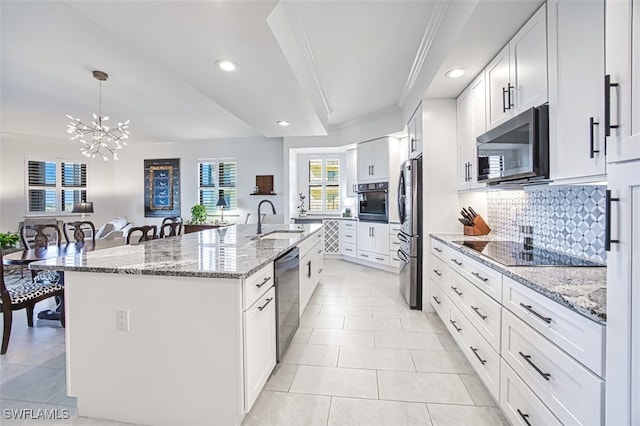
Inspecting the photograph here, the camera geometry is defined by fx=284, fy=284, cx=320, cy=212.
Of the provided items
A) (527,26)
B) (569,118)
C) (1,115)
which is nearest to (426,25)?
(527,26)

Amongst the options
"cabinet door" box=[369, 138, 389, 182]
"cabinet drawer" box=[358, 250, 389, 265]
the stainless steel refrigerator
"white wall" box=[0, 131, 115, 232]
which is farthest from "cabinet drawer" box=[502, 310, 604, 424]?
"white wall" box=[0, 131, 115, 232]

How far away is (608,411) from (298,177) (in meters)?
6.06

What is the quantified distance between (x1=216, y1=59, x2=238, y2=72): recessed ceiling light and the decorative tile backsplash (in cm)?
253

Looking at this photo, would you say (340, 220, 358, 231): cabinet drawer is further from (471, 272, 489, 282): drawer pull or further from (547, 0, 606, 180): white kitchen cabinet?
(547, 0, 606, 180): white kitchen cabinet

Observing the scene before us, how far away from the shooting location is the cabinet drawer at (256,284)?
1.49 metres

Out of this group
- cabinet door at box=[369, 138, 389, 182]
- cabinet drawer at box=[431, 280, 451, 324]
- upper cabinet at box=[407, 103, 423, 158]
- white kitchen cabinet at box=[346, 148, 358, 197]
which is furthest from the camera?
white kitchen cabinet at box=[346, 148, 358, 197]

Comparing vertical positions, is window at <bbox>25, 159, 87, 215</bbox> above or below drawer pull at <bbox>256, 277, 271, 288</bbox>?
above

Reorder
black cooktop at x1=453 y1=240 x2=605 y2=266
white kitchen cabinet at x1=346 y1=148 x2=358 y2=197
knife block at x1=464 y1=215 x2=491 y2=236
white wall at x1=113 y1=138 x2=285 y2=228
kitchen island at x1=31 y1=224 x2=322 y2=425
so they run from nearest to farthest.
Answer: kitchen island at x1=31 y1=224 x2=322 y2=425, black cooktop at x1=453 y1=240 x2=605 y2=266, knife block at x1=464 y1=215 x2=491 y2=236, white kitchen cabinet at x1=346 y1=148 x2=358 y2=197, white wall at x1=113 y1=138 x2=285 y2=228

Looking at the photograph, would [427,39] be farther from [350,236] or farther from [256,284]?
[350,236]

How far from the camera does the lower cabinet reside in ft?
3.19

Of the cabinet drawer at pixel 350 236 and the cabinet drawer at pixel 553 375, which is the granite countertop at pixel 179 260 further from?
the cabinet drawer at pixel 350 236

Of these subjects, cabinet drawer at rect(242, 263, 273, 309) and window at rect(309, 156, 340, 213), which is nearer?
cabinet drawer at rect(242, 263, 273, 309)

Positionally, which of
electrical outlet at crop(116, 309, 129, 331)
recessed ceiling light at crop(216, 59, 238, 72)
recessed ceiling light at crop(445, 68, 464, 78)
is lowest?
electrical outlet at crop(116, 309, 129, 331)

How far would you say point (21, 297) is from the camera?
7.90ft
